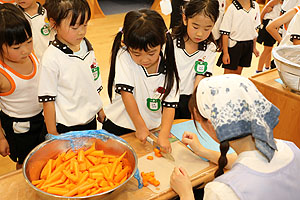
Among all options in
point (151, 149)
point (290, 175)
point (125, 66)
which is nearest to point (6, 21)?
point (125, 66)

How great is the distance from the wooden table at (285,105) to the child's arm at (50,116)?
3.96 ft

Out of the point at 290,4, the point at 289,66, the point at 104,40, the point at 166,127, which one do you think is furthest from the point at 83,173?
the point at 104,40

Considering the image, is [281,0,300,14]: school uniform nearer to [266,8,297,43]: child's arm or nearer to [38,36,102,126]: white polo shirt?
[266,8,297,43]: child's arm

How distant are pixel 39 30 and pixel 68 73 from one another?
98cm

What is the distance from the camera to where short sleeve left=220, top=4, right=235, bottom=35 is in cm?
257

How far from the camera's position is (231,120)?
832 millimetres

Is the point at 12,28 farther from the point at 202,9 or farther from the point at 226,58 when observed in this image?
the point at 226,58

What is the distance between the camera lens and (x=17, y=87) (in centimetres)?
143

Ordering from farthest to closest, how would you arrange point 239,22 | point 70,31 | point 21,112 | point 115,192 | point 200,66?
1. point 239,22
2. point 200,66
3. point 21,112
4. point 70,31
5. point 115,192

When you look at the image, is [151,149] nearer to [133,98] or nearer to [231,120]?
[133,98]

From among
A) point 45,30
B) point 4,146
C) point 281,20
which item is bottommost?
point 4,146

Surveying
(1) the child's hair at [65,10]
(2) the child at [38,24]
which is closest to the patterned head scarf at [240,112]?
(1) the child's hair at [65,10]

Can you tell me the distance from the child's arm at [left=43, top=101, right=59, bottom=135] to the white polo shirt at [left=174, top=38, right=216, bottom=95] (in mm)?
739

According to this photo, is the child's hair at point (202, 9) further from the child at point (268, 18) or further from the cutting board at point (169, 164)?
the child at point (268, 18)
